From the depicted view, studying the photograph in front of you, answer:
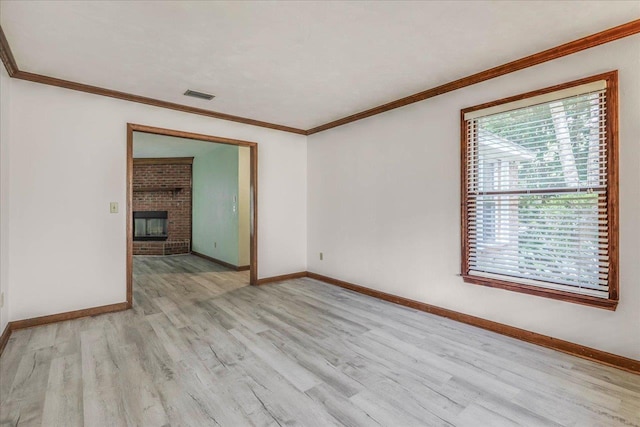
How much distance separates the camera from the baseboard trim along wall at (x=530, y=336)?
2176 millimetres

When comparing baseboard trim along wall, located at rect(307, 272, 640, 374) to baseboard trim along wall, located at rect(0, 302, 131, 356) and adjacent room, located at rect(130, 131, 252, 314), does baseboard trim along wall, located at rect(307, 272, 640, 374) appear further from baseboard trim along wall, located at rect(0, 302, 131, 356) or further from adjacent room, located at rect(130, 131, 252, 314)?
baseboard trim along wall, located at rect(0, 302, 131, 356)

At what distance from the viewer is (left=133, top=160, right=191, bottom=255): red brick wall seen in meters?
7.77

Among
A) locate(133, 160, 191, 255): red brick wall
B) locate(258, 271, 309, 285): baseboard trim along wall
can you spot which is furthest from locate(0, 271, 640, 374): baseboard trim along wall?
locate(133, 160, 191, 255): red brick wall

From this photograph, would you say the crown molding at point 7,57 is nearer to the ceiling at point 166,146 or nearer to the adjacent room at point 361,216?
the adjacent room at point 361,216

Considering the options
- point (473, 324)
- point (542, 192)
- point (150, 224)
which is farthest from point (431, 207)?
point (150, 224)

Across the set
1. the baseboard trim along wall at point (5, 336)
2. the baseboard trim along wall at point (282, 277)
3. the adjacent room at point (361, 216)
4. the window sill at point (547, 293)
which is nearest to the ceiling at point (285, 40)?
the adjacent room at point (361, 216)

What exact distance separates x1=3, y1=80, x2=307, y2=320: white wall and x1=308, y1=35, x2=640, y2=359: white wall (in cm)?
239

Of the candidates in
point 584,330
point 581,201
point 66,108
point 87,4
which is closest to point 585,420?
point 584,330

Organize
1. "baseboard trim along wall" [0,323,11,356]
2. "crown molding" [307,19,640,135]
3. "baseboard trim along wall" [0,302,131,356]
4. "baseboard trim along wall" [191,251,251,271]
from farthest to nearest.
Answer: "baseboard trim along wall" [191,251,251,271] < "baseboard trim along wall" [0,302,131,356] < "baseboard trim along wall" [0,323,11,356] < "crown molding" [307,19,640,135]

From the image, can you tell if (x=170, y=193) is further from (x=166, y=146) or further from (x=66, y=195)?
(x=66, y=195)

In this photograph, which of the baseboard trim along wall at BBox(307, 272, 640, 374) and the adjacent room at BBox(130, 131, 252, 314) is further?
the adjacent room at BBox(130, 131, 252, 314)

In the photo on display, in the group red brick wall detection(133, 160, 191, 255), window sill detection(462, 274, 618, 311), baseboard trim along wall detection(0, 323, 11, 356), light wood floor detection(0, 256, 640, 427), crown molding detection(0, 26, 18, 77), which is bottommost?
light wood floor detection(0, 256, 640, 427)

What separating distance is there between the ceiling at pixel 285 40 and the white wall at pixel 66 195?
0.33 meters

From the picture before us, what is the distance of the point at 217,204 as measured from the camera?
6578mm
